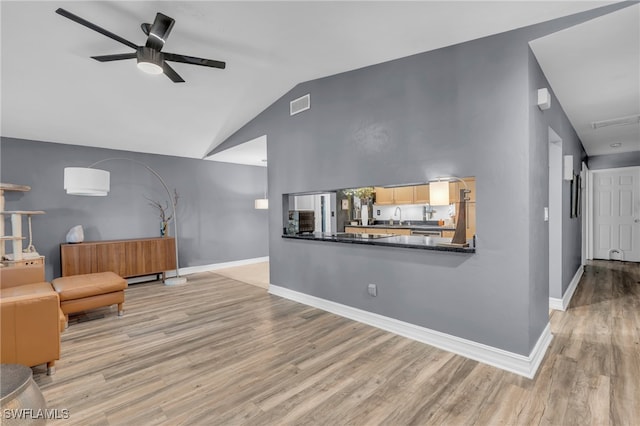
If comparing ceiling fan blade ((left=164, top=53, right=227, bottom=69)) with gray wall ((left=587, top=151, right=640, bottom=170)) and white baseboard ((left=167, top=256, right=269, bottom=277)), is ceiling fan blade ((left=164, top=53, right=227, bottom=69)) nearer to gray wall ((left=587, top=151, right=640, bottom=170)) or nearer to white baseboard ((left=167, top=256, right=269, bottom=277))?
white baseboard ((left=167, top=256, right=269, bottom=277))

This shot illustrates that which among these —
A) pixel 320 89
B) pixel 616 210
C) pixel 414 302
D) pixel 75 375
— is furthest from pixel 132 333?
pixel 616 210

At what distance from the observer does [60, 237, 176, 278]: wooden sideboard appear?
15.4 feet

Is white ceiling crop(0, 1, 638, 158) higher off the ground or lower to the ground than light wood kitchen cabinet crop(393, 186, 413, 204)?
higher

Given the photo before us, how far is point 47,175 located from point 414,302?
5909mm

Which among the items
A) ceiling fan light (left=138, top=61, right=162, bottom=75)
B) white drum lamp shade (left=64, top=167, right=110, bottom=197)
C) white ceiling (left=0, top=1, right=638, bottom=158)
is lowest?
white drum lamp shade (left=64, top=167, right=110, bottom=197)

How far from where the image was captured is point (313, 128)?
4.08m

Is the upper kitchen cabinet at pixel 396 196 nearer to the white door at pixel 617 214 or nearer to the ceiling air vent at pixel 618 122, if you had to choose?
the ceiling air vent at pixel 618 122

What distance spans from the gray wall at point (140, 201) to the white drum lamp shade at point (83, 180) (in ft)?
5.98

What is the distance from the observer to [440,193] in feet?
8.89

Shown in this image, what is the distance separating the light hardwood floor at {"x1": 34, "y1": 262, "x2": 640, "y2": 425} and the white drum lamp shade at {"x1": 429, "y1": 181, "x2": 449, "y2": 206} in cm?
138

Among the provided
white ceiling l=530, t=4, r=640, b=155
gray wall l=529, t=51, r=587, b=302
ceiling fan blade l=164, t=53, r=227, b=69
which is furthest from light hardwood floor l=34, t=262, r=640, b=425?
ceiling fan blade l=164, t=53, r=227, b=69

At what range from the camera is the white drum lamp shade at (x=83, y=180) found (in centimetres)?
357

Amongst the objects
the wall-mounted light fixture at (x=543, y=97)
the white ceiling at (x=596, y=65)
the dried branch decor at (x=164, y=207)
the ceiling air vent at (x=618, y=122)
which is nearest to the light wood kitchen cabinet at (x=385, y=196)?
the white ceiling at (x=596, y=65)

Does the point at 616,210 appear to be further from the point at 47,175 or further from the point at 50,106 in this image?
the point at 47,175
